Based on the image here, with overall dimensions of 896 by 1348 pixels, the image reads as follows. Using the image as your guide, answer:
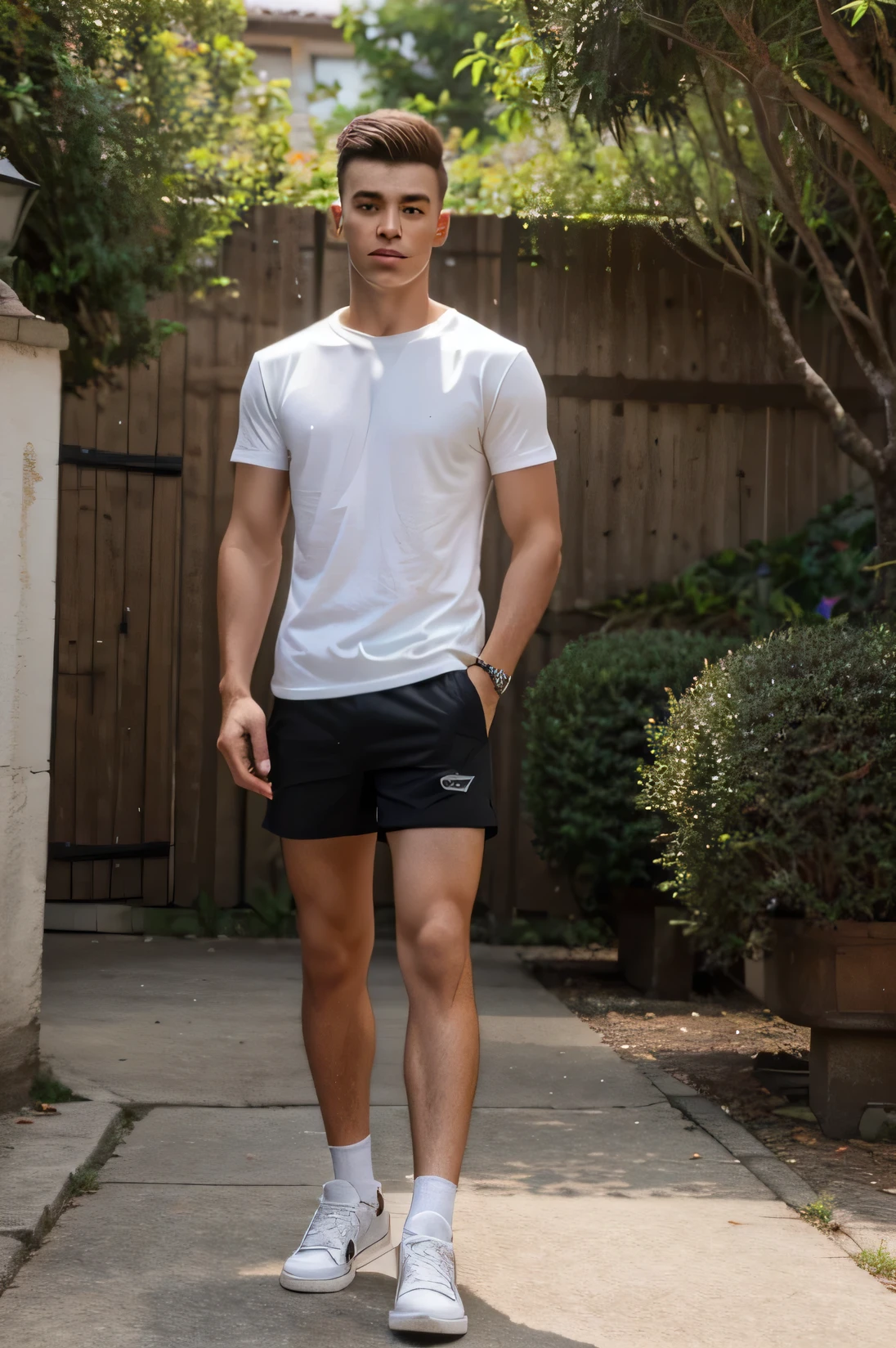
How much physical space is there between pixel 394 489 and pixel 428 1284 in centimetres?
129

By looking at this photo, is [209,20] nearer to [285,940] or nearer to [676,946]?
[285,940]

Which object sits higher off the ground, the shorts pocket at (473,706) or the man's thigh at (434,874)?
the shorts pocket at (473,706)

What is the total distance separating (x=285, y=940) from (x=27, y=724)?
10.5 ft

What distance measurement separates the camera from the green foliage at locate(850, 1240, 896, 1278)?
9.07ft

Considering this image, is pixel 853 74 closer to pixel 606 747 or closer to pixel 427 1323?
pixel 606 747

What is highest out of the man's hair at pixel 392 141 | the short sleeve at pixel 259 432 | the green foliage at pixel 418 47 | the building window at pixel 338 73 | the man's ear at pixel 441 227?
A: the building window at pixel 338 73

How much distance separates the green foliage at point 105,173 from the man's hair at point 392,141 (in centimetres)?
229

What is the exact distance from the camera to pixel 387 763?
8.31 ft

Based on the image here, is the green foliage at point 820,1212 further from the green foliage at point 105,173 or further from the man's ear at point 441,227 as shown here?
the green foliage at point 105,173

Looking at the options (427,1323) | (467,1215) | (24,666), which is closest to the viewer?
(427,1323)

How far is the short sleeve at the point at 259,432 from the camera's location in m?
2.69

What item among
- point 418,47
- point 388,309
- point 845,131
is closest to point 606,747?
point 845,131

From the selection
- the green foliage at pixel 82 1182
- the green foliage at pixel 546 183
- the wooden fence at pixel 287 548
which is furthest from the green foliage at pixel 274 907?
the green foliage at pixel 82 1182

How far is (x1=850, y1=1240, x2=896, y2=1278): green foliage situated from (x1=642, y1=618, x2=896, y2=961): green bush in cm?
101
